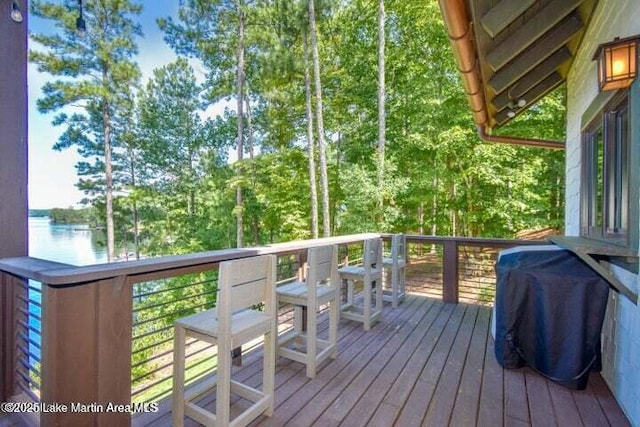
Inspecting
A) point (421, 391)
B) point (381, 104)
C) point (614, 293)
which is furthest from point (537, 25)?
point (381, 104)

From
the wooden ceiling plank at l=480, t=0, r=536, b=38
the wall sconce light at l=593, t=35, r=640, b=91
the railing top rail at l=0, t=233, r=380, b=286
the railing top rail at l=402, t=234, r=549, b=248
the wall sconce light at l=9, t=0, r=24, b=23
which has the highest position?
the wooden ceiling plank at l=480, t=0, r=536, b=38

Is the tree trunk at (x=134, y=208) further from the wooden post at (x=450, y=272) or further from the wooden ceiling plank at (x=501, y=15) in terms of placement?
the wooden ceiling plank at (x=501, y=15)

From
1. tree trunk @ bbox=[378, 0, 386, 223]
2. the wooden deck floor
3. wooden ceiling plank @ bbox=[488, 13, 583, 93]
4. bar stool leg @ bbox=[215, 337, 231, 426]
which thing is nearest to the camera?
bar stool leg @ bbox=[215, 337, 231, 426]

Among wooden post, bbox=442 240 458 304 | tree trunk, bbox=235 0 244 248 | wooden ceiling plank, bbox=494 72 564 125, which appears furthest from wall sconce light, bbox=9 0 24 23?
tree trunk, bbox=235 0 244 248

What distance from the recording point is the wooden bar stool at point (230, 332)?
5.56 feet

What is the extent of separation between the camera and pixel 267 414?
6.43 feet

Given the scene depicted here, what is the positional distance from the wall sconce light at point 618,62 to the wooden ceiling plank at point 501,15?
1.84ft

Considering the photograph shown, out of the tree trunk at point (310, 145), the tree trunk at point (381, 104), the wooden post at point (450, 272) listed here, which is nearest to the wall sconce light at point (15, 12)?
the wooden post at point (450, 272)

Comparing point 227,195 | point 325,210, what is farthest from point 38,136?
point 325,210

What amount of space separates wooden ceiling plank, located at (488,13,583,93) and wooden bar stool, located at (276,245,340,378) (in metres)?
2.42

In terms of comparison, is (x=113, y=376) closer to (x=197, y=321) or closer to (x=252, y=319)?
(x=197, y=321)

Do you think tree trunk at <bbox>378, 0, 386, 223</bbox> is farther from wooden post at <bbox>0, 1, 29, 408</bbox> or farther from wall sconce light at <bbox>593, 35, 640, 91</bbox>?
wooden post at <bbox>0, 1, 29, 408</bbox>

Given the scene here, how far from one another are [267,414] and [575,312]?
81.9 inches

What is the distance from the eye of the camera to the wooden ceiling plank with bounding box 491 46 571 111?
138 inches
